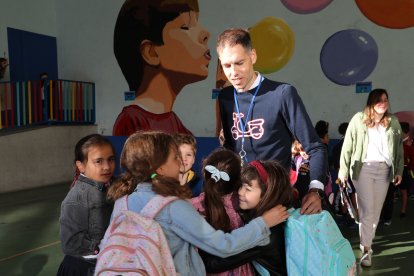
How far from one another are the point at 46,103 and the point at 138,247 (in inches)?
303

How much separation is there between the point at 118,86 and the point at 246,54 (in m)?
7.53

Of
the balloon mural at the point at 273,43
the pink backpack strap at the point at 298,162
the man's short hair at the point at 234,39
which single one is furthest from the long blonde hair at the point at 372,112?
the balloon mural at the point at 273,43

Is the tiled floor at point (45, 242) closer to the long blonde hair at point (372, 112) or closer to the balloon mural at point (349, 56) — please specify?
the long blonde hair at point (372, 112)

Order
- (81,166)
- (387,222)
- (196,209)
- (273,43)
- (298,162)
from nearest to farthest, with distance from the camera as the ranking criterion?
(196,209)
(81,166)
(298,162)
(387,222)
(273,43)

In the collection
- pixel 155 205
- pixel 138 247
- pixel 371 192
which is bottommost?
pixel 371 192

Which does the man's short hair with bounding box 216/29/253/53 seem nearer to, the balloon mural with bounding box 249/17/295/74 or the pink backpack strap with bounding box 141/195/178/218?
the pink backpack strap with bounding box 141/195/178/218

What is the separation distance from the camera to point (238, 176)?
1573 mm

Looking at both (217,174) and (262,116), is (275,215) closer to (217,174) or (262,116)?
(217,174)

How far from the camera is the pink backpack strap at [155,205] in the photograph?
1295 millimetres

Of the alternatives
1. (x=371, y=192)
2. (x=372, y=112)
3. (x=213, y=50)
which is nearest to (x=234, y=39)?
(x=372, y=112)

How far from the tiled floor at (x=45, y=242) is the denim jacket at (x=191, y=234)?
2.21 m

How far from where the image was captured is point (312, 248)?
144 cm

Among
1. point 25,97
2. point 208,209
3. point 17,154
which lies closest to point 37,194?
point 17,154

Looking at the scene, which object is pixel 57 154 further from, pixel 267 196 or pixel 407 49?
pixel 267 196
